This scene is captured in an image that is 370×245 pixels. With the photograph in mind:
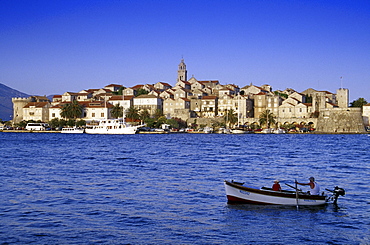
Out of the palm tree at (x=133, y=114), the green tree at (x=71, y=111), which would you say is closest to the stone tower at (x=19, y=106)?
the green tree at (x=71, y=111)

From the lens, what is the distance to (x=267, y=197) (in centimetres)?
1755

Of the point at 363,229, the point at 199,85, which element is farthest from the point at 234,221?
the point at 199,85

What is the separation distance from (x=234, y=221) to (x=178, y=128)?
9231 centimetres

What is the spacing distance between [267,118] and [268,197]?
8565 cm

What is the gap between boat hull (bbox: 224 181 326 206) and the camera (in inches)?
688

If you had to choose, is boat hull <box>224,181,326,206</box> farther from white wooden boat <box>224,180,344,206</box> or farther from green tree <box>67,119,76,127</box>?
green tree <box>67,119,76,127</box>

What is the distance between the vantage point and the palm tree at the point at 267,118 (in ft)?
335

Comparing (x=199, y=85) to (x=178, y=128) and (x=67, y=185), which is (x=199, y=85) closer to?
(x=178, y=128)

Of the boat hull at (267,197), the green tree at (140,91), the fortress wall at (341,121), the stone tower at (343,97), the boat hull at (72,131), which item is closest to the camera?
the boat hull at (267,197)

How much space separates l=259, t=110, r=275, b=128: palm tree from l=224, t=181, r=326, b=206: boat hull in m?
84.9

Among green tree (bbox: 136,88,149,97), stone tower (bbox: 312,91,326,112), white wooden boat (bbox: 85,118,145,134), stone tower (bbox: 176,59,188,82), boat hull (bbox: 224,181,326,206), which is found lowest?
boat hull (bbox: 224,181,326,206)

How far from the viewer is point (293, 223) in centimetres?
1541

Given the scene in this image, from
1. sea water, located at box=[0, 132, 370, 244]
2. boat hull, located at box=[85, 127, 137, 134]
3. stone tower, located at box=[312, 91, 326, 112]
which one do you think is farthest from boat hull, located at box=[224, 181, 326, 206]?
stone tower, located at box=[312, 91, 326, 112]

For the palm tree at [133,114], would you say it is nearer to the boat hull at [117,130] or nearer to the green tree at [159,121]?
the green tree at [159,121]
